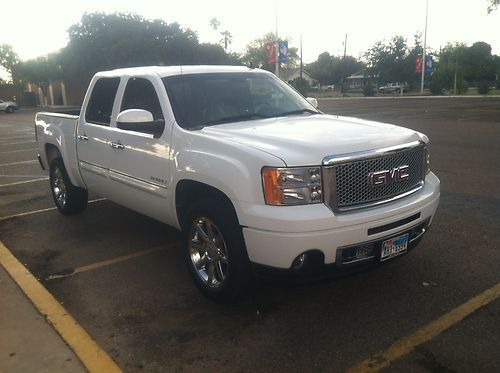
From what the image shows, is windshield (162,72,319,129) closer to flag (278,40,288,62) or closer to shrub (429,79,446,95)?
flag (278,40,288,62)

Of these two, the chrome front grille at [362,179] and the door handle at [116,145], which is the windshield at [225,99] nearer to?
the door handle at [116,145]

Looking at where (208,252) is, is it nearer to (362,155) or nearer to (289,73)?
(362,155)

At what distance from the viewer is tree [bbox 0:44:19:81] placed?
63375 millimetres

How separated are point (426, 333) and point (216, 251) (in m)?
1.60

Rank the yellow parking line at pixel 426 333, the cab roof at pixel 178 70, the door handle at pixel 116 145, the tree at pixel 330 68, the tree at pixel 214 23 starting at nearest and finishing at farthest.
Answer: the yellow parking line at pixel 426 333
the cab roof at pixel 178 70
the door handle at pixel 116 145
the tree at pixel 214 23
the tree at pixel 330 68

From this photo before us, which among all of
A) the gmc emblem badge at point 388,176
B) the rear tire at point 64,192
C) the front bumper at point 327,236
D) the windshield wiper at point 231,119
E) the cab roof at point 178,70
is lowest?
the rear tire at point 64,192

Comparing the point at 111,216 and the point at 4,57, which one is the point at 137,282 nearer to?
the point at 111,216

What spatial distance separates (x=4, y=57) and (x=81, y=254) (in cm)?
6811

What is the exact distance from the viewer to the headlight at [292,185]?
324cm

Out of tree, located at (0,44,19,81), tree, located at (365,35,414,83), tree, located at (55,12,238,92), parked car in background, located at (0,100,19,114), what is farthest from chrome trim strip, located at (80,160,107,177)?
tree, located at (365,35,414,83)

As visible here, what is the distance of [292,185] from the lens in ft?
10.6

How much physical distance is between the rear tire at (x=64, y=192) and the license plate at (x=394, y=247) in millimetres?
4417

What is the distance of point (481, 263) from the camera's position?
4.44m

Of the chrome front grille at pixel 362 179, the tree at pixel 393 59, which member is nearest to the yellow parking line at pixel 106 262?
the chrome front grille at pixel 362 179
